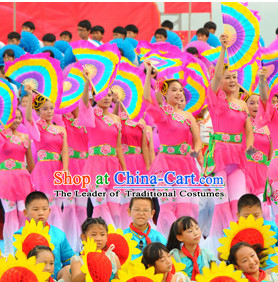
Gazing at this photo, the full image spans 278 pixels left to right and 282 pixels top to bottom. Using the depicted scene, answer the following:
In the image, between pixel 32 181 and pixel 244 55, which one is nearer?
pixel 244 55

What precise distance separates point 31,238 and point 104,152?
2.34m

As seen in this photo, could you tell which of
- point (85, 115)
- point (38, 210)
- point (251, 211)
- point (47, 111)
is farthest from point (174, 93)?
point (38, 210)

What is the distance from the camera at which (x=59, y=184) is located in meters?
7.45

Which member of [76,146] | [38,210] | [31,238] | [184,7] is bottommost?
[31,238]

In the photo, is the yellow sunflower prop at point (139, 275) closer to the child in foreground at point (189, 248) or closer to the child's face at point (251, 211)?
the child in foreground at point (189, 248)

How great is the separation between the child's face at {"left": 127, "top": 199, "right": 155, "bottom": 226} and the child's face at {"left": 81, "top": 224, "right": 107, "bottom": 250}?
2.07 ft

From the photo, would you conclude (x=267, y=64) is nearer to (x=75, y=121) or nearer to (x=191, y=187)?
(x=191, y=187)

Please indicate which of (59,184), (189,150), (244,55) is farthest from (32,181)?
(244,55)

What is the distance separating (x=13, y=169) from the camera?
737cm

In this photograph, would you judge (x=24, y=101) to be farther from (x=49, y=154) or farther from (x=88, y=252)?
(x=88, y=252)

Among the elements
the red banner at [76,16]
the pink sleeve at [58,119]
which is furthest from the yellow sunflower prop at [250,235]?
the red banner at [76,16]

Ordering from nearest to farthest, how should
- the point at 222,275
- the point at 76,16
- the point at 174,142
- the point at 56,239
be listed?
the point at 222,275, the point at 56,239, the point at 174,142, the point at 76,16

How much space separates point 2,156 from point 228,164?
2.18 meters

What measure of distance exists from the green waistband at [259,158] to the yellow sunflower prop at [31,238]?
2617mm
